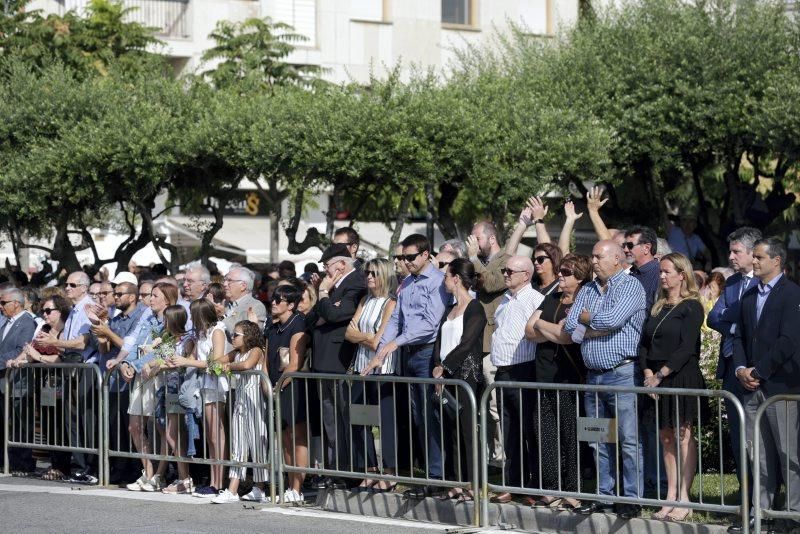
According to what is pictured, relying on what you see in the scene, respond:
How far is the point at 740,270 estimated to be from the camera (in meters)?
9.52

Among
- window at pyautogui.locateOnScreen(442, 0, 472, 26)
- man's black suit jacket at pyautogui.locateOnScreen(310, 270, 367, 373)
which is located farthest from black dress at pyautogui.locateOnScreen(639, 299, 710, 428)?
window at pyautogui.locateOnScreen(442, 0, 472, 26)

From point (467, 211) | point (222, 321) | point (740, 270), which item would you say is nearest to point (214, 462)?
point (222, 321)

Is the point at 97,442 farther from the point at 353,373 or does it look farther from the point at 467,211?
the point at 467,211

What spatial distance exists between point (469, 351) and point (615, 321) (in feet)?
4.23

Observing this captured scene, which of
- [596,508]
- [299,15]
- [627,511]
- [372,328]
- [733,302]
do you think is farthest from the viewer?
[299,15]

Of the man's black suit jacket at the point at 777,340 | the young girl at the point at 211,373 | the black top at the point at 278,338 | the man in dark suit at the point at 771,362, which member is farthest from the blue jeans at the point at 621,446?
the young girl at the point at 211,373

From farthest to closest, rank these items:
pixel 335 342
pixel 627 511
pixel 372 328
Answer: pixel 335 342 → pixel 372 328 → pixel 627 511

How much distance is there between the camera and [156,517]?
10.4 m

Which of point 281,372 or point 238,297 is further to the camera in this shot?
point 238,297

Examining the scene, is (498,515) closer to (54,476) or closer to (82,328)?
Answer: (82,328)

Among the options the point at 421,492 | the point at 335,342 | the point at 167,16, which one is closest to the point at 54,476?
the point at 335,342

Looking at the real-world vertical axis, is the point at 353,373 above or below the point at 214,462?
above

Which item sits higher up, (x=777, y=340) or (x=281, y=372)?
(x=777, y=340)

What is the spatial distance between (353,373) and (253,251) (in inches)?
1031
